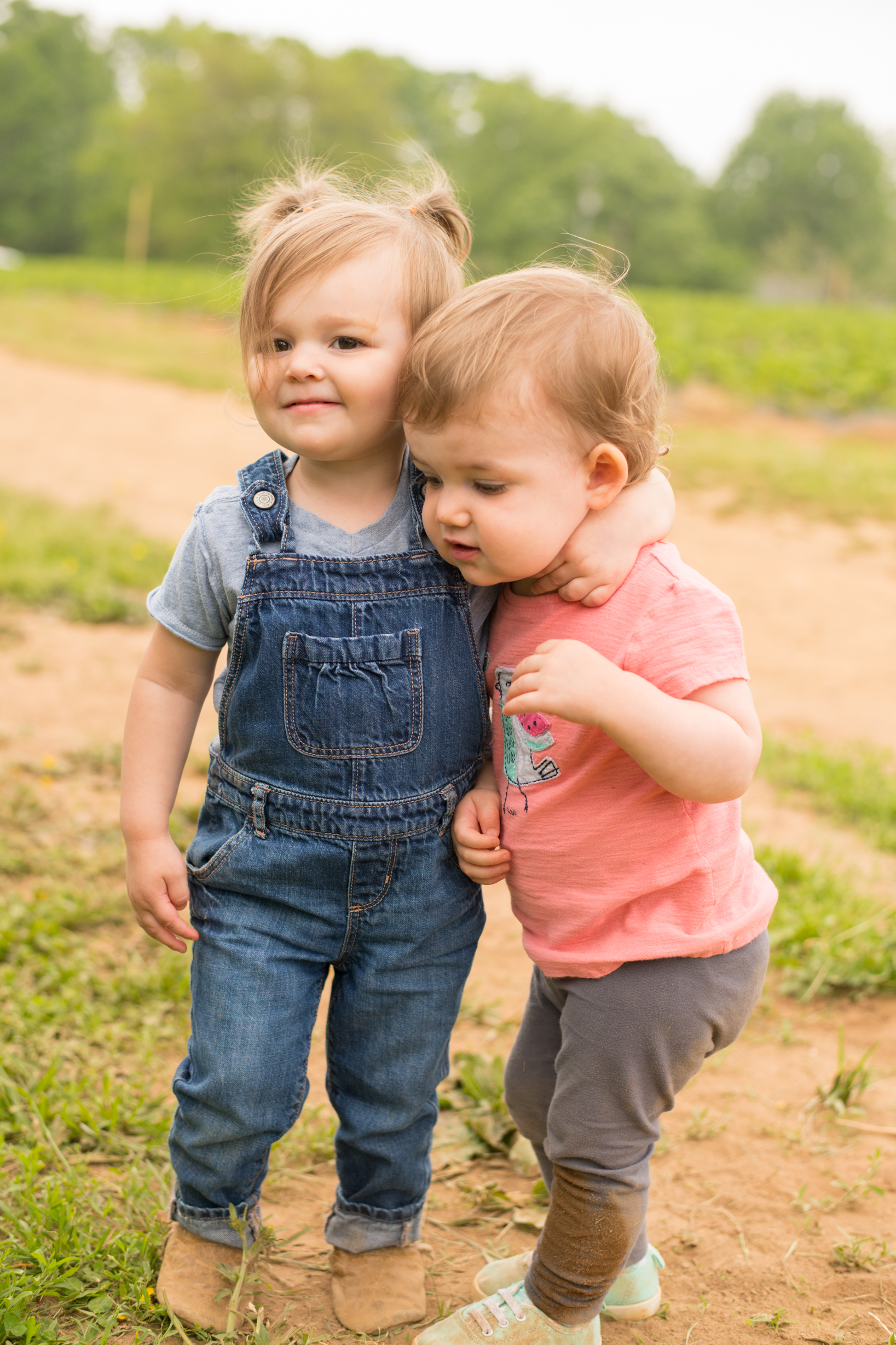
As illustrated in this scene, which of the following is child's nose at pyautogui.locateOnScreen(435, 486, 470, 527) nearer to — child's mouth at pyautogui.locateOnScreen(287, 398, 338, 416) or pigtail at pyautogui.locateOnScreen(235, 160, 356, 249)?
child's mouth at pyautogui.locateOnScreen(287, 398, 338, 416)

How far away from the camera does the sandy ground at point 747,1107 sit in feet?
6.27

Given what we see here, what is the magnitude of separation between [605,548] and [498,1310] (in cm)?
107

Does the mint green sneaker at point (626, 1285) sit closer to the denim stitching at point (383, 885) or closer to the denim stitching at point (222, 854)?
the denim stitching at point (383, 885)

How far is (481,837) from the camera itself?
64.6 inches

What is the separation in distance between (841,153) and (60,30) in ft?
116

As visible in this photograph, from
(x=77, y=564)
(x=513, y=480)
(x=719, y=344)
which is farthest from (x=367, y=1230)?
(x=719, y=344)

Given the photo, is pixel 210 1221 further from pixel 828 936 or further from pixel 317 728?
pixel 828 936

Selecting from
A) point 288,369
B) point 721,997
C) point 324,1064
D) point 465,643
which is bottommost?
point 324,1064

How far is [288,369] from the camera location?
1574 millimetres

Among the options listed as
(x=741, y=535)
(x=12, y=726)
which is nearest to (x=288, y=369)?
(x=12, y=726)

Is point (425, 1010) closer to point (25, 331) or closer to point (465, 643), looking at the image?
point (465, 643)

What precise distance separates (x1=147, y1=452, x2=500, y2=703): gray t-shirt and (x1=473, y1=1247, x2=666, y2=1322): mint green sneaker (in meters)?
0.98

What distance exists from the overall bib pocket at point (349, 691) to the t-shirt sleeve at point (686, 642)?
307 millimetres

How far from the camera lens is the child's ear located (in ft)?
4.97
